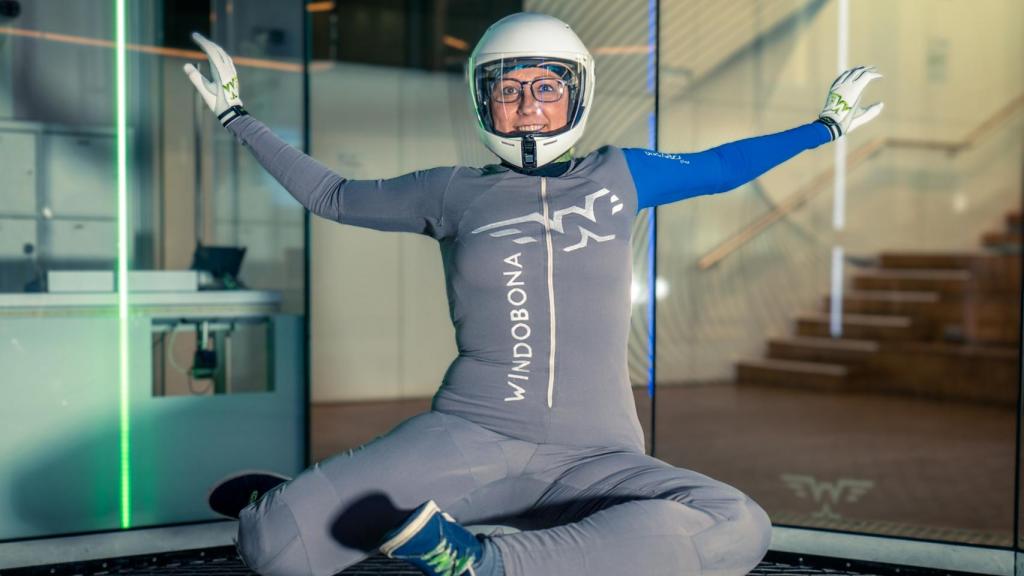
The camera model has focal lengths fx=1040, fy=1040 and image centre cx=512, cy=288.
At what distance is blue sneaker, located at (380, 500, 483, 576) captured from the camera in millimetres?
1356

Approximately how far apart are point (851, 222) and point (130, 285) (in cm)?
609

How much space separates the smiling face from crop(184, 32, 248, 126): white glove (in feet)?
1.55

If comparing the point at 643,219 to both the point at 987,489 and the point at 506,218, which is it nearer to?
the point at 506,218

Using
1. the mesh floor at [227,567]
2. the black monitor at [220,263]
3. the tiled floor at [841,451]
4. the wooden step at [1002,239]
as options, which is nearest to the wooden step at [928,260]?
the wooden step at [1002,239]

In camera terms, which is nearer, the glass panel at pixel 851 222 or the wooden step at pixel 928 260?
the glass panel at pixel 851 222

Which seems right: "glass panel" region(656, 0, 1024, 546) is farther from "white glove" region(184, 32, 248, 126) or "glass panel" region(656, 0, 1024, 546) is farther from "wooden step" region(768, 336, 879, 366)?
"white glove" region(184, 32, 248, 126)

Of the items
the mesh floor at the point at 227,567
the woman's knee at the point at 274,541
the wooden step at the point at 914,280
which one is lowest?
the mesh floor at the point at 227,567

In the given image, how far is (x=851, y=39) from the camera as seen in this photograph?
306 inches

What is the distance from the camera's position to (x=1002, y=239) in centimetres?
757

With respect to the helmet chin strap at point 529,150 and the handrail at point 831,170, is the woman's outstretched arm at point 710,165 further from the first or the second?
the handrail at point 831,170

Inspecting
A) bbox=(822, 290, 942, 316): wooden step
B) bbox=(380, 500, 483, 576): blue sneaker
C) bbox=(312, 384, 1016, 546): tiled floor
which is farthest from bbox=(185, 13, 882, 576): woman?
bbox=(822, 290, 942, 316): wooden step

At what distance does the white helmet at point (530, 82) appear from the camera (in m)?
1.89

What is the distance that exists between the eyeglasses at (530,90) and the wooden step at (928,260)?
6273 mm

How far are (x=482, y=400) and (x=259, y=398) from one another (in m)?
1.60
